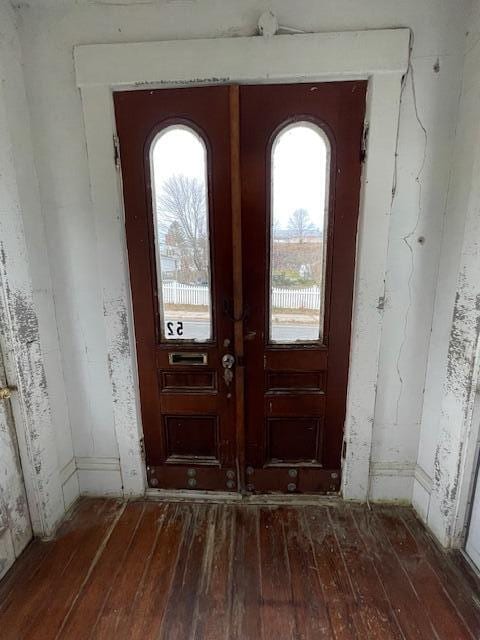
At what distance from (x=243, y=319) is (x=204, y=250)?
0.41 meters

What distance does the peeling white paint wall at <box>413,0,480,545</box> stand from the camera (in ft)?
4.63

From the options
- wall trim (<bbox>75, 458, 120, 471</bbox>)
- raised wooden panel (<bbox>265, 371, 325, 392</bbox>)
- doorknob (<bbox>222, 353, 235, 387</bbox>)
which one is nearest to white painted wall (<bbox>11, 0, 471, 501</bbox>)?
wall trim (<bbox>75, 458, 120, 471</bbox>)

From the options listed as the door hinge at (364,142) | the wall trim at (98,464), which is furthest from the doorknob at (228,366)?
the door hinge at (364,142)

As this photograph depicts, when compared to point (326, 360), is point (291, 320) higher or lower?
higher

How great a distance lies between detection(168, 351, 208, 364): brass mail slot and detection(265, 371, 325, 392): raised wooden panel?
1.19 feet

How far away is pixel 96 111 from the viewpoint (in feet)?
5.04

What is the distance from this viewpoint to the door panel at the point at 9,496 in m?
1.53

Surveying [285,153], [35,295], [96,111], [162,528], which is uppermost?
[96,111]

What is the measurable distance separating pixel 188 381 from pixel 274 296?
672 mm

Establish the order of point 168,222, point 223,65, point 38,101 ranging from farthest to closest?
point 168,222
point 38,101
point 223,65

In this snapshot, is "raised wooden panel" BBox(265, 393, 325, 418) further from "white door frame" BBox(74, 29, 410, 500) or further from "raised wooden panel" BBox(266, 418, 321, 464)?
"white door frame" BBox(74, 29, 410, 500)

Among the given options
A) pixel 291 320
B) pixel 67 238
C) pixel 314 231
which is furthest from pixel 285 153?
pixel 67 238

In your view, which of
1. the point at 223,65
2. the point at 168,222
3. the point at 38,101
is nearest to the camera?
the point at 223,65

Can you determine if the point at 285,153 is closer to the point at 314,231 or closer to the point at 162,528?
the point at 314,231
